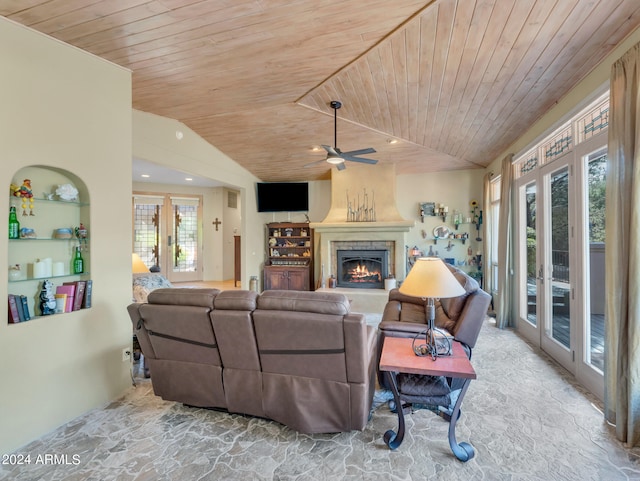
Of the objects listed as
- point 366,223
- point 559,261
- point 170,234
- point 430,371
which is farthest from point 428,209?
point 170,234

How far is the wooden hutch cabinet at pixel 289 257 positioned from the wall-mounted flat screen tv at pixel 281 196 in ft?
1.38

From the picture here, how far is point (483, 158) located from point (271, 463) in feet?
19.7

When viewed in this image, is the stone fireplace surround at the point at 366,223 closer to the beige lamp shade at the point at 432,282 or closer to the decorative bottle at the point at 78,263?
the beige lamp shade at the point at 432,282

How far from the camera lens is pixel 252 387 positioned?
90.6 inches

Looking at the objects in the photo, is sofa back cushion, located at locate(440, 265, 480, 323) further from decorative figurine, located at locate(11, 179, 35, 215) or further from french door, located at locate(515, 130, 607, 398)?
decorative figurine, located at locate(11, 179, 35, 215)

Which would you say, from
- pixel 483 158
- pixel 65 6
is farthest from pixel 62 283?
pixel 483 158

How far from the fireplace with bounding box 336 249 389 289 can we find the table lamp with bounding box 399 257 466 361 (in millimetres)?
4340

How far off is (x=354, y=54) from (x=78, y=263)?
10.7 feet

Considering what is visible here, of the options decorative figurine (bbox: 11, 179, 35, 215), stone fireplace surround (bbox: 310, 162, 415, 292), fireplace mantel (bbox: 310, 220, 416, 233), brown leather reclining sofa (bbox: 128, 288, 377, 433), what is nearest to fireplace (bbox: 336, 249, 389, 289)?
stone fireplace surround (bbox: 310, 162, 415, 292)

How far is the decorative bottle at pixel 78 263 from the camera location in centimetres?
265

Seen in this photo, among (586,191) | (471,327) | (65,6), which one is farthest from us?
(586,191)

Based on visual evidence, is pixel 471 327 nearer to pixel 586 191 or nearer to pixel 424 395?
pixel 424 395

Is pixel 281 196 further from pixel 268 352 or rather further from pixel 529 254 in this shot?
pixel 268 352

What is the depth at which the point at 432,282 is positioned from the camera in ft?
6.66
